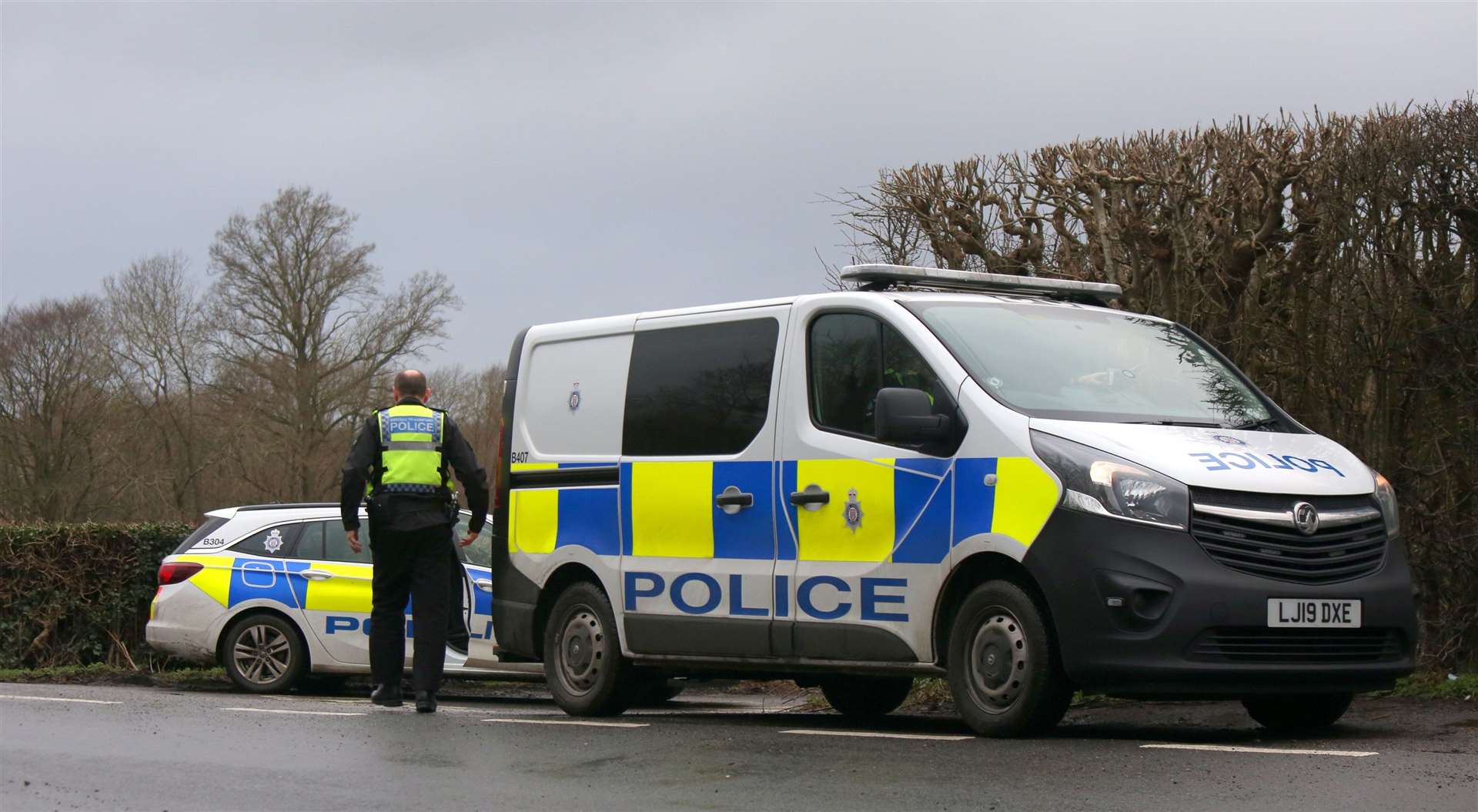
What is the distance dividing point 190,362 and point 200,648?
31.5 meters

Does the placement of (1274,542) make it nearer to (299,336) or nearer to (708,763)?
(708,763)

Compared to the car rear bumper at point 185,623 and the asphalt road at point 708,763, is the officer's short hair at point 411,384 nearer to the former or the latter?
the asphalt road at point 708,763

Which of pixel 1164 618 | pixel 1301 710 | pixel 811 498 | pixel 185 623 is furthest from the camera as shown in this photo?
pixel 185 623

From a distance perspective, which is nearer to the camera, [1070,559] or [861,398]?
[1070,559]

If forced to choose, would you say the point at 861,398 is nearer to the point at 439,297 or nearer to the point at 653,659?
the point at 653,659

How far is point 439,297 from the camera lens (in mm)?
45844

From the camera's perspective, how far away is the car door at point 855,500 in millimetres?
8617

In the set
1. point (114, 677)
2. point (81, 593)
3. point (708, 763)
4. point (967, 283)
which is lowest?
point (114, 677)

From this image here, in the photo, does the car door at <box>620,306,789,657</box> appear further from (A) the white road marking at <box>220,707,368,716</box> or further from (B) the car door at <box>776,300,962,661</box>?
(A) the white road marking at <box>220,707,368,716</box>

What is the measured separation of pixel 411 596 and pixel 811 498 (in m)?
2.80

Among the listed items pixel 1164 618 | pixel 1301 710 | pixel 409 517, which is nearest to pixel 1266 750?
pixel 1164 618

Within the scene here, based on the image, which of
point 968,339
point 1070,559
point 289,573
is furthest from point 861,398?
point 289,573

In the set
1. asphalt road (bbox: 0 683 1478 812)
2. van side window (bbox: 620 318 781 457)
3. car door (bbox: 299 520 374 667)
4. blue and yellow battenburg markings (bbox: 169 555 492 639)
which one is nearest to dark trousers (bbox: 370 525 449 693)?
asphalt road (bbox: 0 683 1478 812)

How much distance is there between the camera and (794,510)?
9289 millimetres
